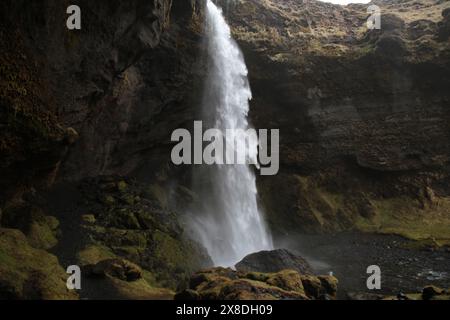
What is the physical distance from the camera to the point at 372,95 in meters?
47.9

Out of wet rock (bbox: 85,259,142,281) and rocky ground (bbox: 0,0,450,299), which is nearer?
rocky ground (bbox: 0,0,450,299)

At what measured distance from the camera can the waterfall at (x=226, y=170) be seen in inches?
1529

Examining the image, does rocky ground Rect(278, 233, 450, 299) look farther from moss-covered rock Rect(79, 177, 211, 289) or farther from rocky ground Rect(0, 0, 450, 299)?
moss-covered rock Rect(79, 177, 211, 289)

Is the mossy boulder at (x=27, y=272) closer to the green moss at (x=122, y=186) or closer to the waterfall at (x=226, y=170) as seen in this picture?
the green moss at (x=122, y=186)

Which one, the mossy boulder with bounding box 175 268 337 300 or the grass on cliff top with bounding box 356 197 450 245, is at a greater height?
the grass on cliff top with bounding box 356 197 450 245

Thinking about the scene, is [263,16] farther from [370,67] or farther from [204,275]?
[204,275]

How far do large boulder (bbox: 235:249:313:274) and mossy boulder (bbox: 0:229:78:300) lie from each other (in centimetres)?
1060

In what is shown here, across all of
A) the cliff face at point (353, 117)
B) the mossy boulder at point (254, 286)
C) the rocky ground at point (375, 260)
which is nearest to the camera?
the mossy boulder at point (254, 286)

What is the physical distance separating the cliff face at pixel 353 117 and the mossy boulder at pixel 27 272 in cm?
3105

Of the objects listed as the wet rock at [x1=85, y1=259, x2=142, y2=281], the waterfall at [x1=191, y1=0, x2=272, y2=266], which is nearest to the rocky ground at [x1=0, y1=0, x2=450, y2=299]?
the wet rock at [x1=85, y1=259, x2=142, y2=281]

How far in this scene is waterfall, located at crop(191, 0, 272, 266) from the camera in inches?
1529

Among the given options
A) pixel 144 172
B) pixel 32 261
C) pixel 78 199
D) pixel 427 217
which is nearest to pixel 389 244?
pixel 427 217

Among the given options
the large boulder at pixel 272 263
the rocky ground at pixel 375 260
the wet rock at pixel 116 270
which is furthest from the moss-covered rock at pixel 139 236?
the rocky ground at pixel 375 260

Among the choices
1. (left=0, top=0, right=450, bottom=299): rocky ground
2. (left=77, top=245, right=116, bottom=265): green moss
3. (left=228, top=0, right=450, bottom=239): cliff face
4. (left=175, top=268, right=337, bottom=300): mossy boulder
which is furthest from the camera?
(left=228, top=0, right=450, bottom=239): cliff face
